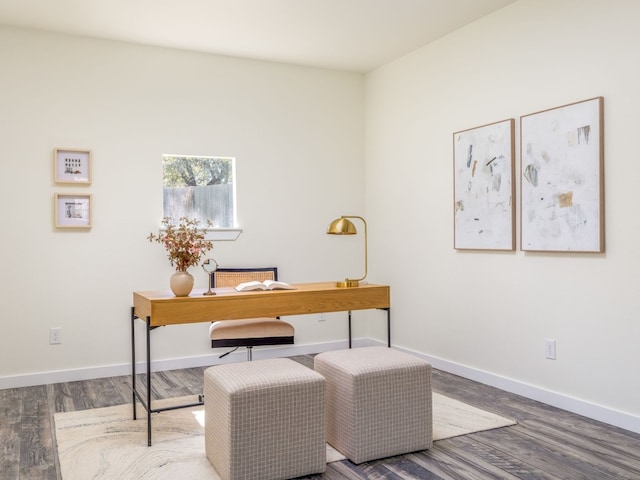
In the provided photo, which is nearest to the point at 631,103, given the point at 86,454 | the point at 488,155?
the point at 488,155

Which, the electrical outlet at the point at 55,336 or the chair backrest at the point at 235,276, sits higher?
the chair backrest at the point at 235,276

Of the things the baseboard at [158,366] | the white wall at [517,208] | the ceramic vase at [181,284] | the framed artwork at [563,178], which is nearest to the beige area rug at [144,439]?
the white wall at [517,208]

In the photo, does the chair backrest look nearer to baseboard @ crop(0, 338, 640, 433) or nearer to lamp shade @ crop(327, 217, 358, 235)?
baseboard @ crop(0, 338, 640, 433)

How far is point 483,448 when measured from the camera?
274 cm

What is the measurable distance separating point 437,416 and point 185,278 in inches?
63.1

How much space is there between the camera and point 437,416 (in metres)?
3.20

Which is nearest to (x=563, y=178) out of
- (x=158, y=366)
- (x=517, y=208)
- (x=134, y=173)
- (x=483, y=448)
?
(x=517, y=208)

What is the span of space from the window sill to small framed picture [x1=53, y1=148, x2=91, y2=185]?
99 cm

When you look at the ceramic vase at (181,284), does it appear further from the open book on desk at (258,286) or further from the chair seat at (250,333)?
the chair seat at (250,333)

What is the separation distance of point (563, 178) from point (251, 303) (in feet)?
6.35

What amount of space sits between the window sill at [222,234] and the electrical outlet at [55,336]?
127cm

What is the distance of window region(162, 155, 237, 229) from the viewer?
4.51 meters

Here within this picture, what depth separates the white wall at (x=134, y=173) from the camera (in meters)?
3.99

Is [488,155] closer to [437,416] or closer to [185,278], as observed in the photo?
[437,416]
